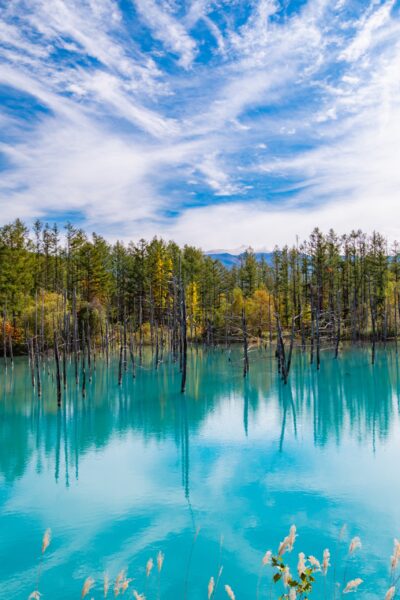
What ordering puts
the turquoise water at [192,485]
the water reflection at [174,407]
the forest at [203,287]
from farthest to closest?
the forest at [203,287]
the water reflection at [174,407]
the turquoise water at [192,485]

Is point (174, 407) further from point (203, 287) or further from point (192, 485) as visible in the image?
point (203, 287)

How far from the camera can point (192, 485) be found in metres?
12.9

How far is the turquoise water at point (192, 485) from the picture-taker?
A: 8758mm

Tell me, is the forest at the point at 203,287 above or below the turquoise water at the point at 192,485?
above

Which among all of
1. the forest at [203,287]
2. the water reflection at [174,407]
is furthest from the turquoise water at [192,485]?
the forest at [203,287]

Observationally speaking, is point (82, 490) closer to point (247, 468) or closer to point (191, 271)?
point (247, 468)

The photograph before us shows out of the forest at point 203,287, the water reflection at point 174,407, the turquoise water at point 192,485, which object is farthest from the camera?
the forest at point 203,287

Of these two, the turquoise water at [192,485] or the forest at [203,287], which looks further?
the forest at [203,287]

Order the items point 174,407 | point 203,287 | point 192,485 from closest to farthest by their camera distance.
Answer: point 192,485
point 174,407
point 203,287

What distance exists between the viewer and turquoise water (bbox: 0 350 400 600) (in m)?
8.76

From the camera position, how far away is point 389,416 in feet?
69.3

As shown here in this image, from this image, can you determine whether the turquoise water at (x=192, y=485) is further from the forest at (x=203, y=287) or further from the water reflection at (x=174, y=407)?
the forest at (x=203, y=287)

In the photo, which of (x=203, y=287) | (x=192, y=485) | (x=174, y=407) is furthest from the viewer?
(x=203, y=287)

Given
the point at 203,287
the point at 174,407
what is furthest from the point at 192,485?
the point at 203,287
